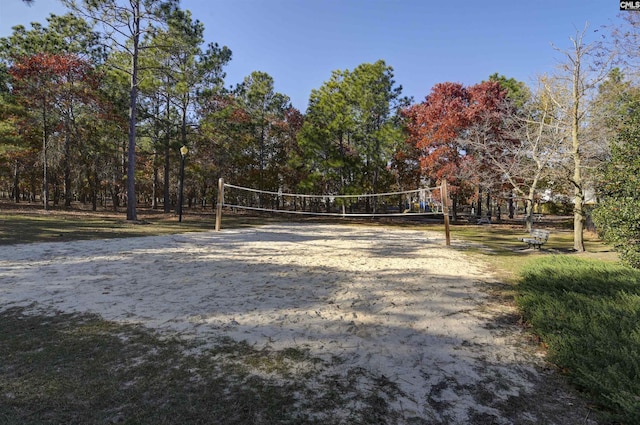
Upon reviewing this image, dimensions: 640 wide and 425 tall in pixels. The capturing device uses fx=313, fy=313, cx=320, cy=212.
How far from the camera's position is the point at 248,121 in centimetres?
2506

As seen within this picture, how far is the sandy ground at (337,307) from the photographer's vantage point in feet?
8.70

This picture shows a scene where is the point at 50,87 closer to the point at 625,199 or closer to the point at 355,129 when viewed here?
the point at 355,129

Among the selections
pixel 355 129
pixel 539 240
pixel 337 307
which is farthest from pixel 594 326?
pixel 355 129

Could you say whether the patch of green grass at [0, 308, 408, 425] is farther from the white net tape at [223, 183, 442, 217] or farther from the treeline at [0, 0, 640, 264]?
the white net tape at [223, 183, 442, 217]

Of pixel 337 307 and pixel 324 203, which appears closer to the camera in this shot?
pixel 337 307

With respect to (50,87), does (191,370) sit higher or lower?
lower

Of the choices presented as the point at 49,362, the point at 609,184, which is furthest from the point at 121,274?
the point at 609,184

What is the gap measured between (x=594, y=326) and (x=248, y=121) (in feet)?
81.9

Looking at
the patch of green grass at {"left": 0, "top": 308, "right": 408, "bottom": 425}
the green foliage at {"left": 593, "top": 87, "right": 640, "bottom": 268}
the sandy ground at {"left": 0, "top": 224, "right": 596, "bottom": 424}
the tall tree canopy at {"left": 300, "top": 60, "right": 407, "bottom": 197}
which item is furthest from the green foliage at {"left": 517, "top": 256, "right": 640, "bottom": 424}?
the tall tree canopy at {"left": 300, "top": 60, "right": 407, "bottom": 197}

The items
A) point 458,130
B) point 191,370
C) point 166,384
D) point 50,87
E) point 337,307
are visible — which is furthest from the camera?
point 458,130

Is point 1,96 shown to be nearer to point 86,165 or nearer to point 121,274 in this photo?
point 86,165

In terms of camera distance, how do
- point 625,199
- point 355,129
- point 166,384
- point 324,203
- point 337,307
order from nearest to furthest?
point 166,384, point 337,307, point 625,199, point 355,129, point 324,203

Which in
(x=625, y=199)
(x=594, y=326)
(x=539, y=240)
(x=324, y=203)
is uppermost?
(x=324, y=203)

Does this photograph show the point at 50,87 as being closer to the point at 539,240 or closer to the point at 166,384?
the point at 166,384
